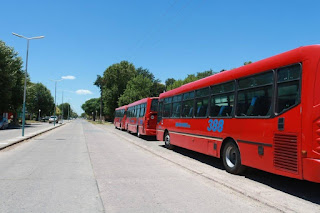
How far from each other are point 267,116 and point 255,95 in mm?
816

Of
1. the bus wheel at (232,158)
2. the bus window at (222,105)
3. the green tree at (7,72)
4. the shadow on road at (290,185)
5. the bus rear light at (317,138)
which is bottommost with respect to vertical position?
the shadow on road at (290,185)

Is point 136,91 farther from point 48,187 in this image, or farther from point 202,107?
point 48,187

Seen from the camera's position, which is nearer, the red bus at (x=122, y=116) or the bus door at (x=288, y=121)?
the bus door at (x=288, y=121)

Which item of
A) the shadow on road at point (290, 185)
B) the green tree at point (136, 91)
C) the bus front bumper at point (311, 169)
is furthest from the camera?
the green tree at point (136, 91)

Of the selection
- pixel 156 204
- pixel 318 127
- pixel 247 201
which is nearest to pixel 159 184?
pixel 156 204

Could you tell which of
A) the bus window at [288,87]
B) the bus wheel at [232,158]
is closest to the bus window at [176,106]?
the bus wheel at [232,158]

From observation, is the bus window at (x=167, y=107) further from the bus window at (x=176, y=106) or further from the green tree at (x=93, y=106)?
the green tree at (x=93, y=106)

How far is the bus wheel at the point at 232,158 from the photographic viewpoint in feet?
25.7

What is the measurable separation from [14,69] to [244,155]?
40.1m

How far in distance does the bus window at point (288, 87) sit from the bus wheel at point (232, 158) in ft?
6.64

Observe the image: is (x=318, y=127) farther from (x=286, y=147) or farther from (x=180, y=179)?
(x=180, y=179)

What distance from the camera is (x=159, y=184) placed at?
681 centimetres

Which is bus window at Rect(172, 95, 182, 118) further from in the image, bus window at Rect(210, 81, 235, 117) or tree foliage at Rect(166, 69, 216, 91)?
tree foliage at Rect(166, 69, 216, 91)

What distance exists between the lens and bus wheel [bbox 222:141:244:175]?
785cm
